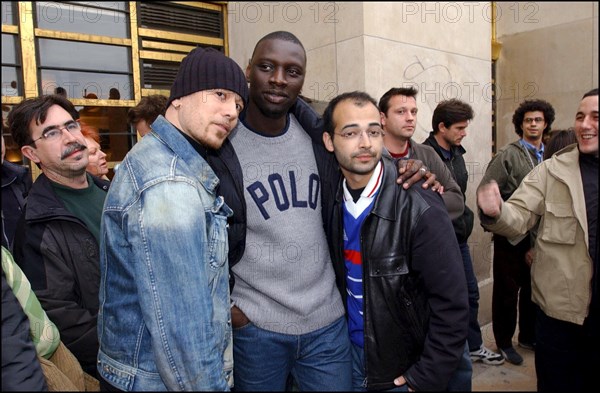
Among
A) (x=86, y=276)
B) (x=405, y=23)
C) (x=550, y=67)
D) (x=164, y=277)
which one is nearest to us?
(x=164, y=277)

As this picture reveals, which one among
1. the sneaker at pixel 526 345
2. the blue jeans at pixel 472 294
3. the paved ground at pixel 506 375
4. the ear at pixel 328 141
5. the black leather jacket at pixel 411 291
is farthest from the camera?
the sneaker at pixel 526 345

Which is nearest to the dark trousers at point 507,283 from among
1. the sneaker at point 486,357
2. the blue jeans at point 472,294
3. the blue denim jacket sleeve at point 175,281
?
the sneaker at point 486,357

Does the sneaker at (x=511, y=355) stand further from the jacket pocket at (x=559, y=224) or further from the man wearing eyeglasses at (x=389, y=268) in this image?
the man wearing eyeglasses at (x=389, y=268)

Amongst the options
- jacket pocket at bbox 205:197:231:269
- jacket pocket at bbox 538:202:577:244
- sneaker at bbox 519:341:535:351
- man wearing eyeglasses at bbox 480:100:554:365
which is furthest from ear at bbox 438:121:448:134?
jacket pocket at bbox 205:197:231:269

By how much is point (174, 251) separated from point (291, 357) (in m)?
0.98

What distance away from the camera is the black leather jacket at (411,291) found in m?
1.78

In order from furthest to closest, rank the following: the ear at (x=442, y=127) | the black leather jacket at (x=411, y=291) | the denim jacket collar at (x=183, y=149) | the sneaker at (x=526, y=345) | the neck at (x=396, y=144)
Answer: the sneaker at (x=526, y=345) → the ear at (x=442, y=127) → the neck at (x=396, y=144) → the black leather jacket at (x=411, y=291) → the denim jacket collar at (x=183, y=149)

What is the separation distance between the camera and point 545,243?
2615 mm

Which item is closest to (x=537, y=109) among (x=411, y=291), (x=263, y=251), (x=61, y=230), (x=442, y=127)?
(x=442, y=127)

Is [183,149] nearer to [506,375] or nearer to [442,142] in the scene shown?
[442,142]

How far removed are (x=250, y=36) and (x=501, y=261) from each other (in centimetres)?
353

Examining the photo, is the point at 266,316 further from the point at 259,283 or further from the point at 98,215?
the point at 98,215

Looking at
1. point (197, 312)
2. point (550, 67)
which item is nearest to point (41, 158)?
point (197, 312)

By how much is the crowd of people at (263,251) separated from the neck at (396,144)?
927 millimetres
